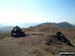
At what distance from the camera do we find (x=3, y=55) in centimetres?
1670

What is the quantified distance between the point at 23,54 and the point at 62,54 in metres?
6.07

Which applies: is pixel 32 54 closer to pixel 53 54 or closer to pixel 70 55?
pixel 53 54

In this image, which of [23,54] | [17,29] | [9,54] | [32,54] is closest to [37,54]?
[32,54]

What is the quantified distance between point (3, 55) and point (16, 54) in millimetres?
1913

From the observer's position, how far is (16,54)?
17.2 meters

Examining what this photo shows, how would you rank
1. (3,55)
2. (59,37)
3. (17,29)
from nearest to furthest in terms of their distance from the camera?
(3,55) < (59,37) < (17,29)

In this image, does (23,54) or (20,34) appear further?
(20,34)

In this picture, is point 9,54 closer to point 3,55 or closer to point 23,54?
point 3,55

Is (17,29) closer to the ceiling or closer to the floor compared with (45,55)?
closer to the ceiling

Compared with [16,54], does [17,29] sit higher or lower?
higher

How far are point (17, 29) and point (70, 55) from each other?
67.3 feet

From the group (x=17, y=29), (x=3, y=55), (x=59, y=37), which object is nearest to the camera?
(x=3, y=55)

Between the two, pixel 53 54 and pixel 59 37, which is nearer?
pixel 53 54

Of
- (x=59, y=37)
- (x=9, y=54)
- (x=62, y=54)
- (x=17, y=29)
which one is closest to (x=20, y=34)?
(x=17, y=29)
